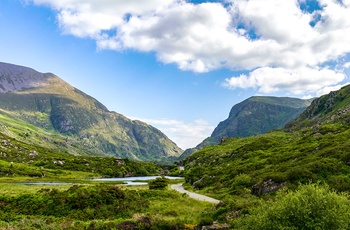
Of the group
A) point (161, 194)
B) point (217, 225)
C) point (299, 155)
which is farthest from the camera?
point (299, 155)

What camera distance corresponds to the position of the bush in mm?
26203

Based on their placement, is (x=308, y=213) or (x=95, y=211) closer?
(x=308, y=213)

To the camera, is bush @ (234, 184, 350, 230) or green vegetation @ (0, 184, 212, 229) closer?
bush @ (234, 184, 350, 230)

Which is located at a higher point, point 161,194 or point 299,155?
point 299,155

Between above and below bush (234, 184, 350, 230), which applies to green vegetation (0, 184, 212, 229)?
Result: below

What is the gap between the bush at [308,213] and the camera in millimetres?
26203

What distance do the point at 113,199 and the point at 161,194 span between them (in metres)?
17.8

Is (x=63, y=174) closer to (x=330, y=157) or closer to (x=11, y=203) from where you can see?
(x=11, y=203)

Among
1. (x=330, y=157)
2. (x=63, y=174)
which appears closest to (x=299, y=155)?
(x=330, y=157)

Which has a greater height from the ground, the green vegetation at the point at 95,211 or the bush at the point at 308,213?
the bush at the point at 308,213

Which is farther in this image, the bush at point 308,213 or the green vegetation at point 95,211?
the green vegetation at point 95,211

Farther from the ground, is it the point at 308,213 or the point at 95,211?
the point at 308,213

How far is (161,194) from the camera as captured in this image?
240 feet

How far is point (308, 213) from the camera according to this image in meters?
26.3
